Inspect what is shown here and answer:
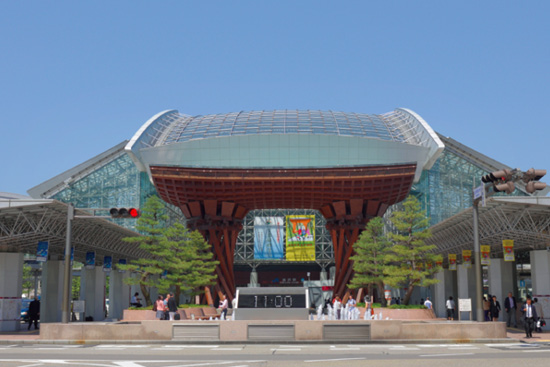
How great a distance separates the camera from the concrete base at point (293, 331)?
2828 cm

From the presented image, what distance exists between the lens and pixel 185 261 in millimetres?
54688

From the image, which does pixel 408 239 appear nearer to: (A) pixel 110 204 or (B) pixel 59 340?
(B) pixel 59 340

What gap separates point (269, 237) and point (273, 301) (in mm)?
71989

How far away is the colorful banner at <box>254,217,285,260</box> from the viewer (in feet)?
347

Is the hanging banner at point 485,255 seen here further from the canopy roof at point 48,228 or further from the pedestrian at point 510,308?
the canopy roof at point 48,228

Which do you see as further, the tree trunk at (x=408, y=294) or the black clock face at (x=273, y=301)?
the tree trunk at (x=408, y=294)

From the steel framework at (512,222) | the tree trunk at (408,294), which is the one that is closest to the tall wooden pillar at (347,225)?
the tree trunk at (408,294)

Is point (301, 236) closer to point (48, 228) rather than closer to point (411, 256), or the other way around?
point (411, 256)

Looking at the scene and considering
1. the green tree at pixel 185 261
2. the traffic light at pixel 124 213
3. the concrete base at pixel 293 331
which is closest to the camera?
the concrete base at pixel 293 331

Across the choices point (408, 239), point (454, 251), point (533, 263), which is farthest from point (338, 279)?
point (533, 263)

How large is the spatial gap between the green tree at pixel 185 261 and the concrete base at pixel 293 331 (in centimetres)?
1861

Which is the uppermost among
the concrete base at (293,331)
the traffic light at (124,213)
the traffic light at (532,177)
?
the traffic light at (532,177)

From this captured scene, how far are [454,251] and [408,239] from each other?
12297mm

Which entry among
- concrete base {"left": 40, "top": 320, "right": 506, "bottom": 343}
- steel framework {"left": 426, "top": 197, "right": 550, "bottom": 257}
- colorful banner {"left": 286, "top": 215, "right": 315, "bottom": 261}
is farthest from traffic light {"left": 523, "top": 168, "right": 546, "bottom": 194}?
colorful banner {"left": 286, "top": 215, "right": 315, "bottom": 261}
